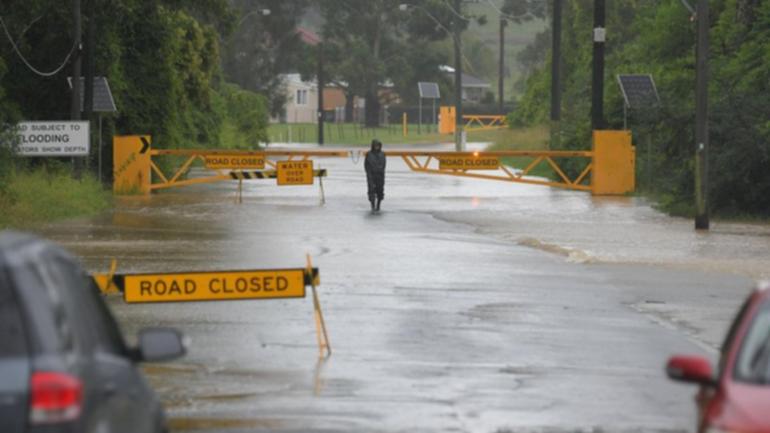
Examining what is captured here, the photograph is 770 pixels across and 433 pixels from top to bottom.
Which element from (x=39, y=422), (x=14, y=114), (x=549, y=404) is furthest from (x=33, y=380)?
(x=14, y=114)

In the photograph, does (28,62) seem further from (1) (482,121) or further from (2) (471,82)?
(2) (471,82)

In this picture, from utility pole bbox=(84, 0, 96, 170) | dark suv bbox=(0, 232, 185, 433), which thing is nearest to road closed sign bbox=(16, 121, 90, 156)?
utility pole bbox=(84, 0, 96, 170)

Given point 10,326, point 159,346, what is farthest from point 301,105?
point 10,326

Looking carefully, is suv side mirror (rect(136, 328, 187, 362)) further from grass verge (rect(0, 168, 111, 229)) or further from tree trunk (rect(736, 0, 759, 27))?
tree trunk (rect(736, 0, 759, 27))

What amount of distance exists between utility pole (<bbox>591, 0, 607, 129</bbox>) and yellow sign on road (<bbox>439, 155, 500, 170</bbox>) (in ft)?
9.34

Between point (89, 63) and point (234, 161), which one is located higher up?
point (89, 63)

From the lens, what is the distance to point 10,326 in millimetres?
6418

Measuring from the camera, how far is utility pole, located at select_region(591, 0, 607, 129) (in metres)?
46.3

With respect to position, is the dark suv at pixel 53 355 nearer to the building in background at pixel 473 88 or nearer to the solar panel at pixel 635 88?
the solar panel at pixel 635 88

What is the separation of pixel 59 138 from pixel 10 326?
104 feet

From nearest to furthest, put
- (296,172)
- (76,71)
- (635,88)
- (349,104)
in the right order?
(76,71), (635,88), (296,172), (349,104)

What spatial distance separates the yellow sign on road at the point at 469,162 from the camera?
47250mm

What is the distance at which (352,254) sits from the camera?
88.4ft

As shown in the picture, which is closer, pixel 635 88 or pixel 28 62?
pixel 28 62
